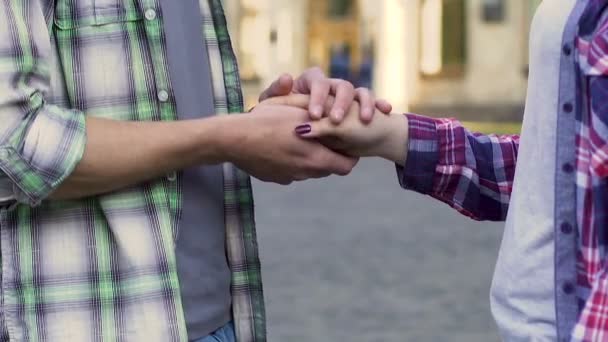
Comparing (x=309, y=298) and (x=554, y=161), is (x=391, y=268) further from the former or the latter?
(x=554, y=161)

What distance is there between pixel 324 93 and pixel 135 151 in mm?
426

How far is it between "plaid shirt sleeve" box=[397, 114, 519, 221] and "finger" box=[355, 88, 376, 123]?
79 millimetres

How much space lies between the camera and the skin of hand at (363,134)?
2.24m

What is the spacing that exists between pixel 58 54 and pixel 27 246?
0.29m

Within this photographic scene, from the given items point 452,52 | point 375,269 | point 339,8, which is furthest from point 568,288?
point 339,8

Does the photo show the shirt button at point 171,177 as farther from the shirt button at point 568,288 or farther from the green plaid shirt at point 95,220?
the shirt button at point 568,288

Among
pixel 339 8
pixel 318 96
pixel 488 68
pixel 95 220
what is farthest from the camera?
pixel 339 8

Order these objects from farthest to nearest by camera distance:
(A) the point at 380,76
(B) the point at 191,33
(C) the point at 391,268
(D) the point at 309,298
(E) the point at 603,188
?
(A) the point at 380,76, (C) the point at 391,268, (D) the point at 309,298, (B) the point at 191,33, (E) the point at 603,188

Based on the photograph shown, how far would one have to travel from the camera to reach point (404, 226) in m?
9.95

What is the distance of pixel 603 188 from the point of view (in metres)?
1.77

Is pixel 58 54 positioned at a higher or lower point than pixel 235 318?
higher

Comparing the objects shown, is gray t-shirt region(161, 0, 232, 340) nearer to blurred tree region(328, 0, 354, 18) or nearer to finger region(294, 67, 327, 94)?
finger region(294, 67, 327, 94)

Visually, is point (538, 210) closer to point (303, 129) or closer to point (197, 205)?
point (303, 129)

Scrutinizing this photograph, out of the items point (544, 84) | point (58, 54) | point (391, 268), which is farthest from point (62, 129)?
point (391, 268)
